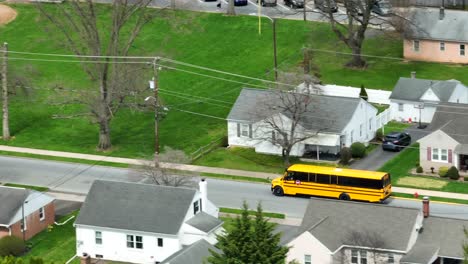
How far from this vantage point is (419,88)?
118m

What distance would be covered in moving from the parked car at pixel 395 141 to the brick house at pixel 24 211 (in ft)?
83.5

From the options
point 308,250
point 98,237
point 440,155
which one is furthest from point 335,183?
point 98,237

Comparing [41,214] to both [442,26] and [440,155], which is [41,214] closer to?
[440,155]

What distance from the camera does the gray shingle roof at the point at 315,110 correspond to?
362 feet

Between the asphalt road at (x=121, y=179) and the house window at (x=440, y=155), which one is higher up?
the house window at (x=440, y=155)

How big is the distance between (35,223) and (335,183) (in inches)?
766

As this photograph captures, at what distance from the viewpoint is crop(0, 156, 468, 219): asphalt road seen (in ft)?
330

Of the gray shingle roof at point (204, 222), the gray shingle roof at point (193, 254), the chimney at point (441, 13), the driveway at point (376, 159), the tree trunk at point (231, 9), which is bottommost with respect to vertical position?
the driveway at point (376, 159)

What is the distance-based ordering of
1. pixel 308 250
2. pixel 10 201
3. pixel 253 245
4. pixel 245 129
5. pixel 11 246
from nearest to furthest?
pixel 253 245 → pixel 308 250 → pixel 11 246 → pixel 10 201 → pixel 245 129

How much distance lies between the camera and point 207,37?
448 ft

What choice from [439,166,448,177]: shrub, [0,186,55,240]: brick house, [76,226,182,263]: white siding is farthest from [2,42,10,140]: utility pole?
[439,166,448,177]: shrub

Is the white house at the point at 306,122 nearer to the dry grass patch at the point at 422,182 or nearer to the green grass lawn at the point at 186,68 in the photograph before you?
the green grass lawn at the point at 186,68

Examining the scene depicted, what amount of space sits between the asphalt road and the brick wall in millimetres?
5912

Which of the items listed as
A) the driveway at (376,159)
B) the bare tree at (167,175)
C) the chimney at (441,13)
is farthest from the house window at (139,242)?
the chimney at (441,13)
